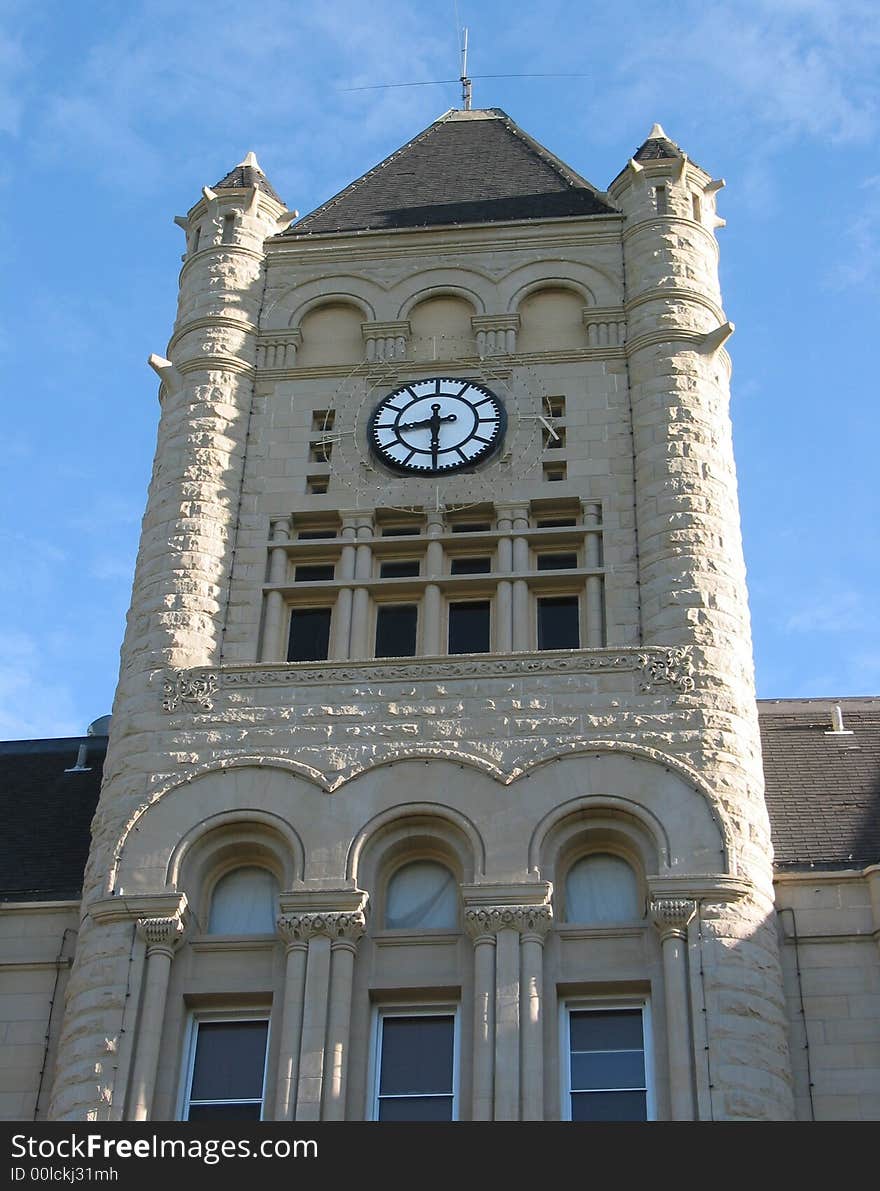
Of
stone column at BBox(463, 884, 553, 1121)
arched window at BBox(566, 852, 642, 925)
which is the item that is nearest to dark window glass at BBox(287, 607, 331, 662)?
arched window at BBox(566, 852, 642, 925)

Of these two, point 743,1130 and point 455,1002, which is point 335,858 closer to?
point 455,1002

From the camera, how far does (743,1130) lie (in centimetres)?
2036

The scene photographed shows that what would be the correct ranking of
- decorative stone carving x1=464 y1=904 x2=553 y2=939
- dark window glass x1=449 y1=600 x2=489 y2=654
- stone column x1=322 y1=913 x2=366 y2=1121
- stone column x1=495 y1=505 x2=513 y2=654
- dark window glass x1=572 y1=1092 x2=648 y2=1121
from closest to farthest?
stone column x1=322 y1=913 x2=366 y2=1121
dark window glass x1=572 y1=1092 x2=648 y2=1121
decorative stone carving x1=464 y1=904 x2=553 y2=939
stone column x1=495 y1=505 x2=513 y2=654
dark window glass x1=449 y1=600 x2=489 y2=654

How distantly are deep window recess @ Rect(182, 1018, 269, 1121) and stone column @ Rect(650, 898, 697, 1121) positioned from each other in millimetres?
4997

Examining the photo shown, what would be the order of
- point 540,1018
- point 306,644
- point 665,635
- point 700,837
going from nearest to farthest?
point 540,1018 → point 700,837 → point 665,635 → point 306,644

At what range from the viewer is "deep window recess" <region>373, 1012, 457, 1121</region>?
2467 cm

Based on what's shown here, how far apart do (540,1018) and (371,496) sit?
34.2 ft

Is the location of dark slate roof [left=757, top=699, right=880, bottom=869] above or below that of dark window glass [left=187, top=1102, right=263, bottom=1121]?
above

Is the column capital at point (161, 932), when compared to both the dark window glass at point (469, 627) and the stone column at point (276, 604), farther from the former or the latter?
the dark window glass at point (469, 627)

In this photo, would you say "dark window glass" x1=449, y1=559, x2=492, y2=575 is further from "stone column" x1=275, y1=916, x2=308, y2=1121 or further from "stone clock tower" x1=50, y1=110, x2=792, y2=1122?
"stone column" x1=275, y1=916, x2=308, y2=1121

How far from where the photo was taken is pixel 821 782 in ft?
99.5

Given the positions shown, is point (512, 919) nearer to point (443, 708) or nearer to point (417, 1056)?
point (417, 1056)

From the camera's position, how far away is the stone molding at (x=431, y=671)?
28.4m

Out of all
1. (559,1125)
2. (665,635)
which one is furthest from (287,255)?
(559,1125)
